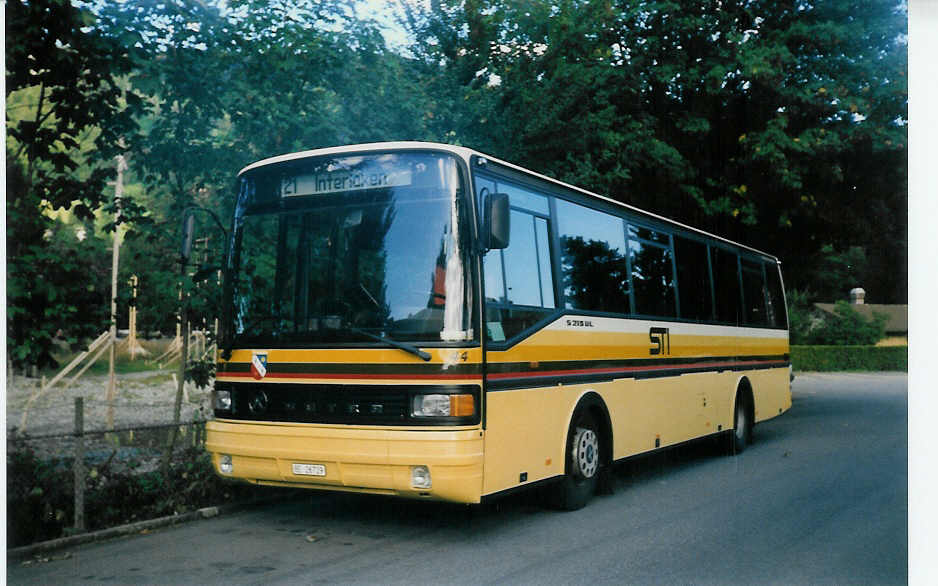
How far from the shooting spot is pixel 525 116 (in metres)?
14.6

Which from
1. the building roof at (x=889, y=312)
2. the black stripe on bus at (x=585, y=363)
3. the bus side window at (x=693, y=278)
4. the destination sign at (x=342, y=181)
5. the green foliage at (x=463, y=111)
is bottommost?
the black stripe on bus at (x=585, y=363)

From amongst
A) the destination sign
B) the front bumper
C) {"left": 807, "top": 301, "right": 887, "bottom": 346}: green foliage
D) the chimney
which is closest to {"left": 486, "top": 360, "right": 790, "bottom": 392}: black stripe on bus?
the front bumper

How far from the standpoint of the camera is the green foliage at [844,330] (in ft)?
109

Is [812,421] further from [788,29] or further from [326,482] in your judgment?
[326,482]

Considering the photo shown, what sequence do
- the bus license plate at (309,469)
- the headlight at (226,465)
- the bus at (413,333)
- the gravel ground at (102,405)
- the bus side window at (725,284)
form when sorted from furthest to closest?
the gravel ground at (102,405) → the bus side window at (725,284) → the headlight at (226,465) → the bus license plate at (309,469) → the bus at (413,333)

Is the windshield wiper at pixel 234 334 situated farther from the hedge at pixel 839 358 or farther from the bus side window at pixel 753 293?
the hedge at pixel 839 358

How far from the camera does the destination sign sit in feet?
25.6

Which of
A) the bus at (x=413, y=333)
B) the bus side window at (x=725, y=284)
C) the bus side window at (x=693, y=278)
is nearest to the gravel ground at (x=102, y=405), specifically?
the bus at (x=413, y=333)

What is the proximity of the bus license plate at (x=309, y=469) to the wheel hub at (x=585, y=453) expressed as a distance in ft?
8.60

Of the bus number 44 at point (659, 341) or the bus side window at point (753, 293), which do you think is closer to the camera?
the bus number 44 at point (659, 341)

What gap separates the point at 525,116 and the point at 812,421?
32.0 feet

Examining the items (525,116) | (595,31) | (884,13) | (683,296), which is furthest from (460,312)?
(884,13)

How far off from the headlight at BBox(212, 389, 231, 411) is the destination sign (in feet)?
5.96

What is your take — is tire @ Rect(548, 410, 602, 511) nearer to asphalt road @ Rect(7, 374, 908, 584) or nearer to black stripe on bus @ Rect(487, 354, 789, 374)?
asphalt road @ Rect(7, 374, 908, 584)
